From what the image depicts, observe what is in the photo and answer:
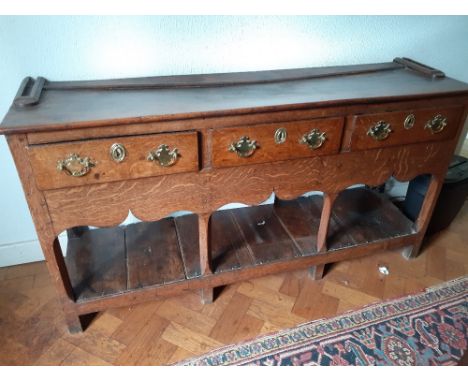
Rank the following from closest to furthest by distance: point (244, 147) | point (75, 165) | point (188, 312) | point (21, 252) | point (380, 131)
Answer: point (75, 165), point (244, 147), point (380, 131), point (188, 312), point (21, 252)

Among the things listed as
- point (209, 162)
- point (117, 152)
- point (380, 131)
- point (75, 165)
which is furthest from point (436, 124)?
point (75, 165)

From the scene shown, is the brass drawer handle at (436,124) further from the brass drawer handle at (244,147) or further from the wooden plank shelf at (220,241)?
the brass drawer handle at (244,147)

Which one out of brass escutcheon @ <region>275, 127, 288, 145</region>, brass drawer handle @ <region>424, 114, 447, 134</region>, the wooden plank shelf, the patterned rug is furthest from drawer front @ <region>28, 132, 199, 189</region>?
brass drawer handle @ <region>424, 114, 447, 134</region>

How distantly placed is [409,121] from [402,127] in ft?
0.10

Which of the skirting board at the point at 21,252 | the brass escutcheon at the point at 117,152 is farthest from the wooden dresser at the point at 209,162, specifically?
the skirting board at the point at 21,252

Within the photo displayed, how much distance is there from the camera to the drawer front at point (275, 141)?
116 centimetres

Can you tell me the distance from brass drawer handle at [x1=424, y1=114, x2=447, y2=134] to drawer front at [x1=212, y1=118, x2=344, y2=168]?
0.38 metres

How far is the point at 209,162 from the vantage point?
1.19 m

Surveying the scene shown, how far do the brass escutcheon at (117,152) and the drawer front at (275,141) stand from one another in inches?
10.6

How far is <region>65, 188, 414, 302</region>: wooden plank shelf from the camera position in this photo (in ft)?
4.68

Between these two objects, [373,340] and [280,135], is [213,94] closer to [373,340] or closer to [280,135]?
[280,135]
